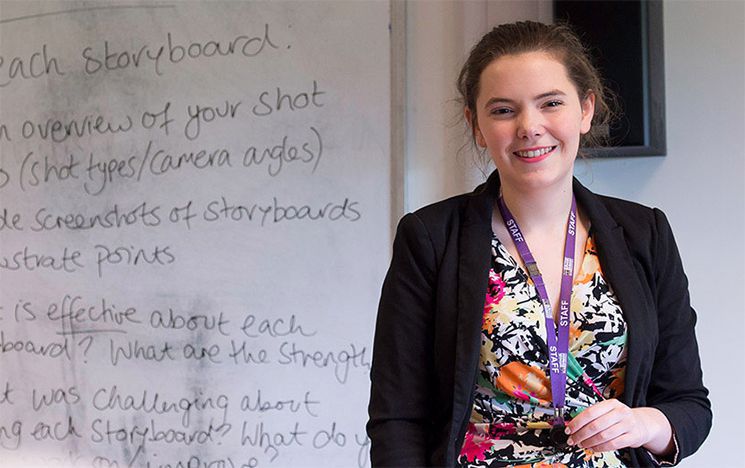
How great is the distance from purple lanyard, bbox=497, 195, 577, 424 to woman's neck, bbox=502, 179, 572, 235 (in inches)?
0.5

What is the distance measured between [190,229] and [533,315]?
103 centimetres

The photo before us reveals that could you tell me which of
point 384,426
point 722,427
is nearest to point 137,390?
point 384,426

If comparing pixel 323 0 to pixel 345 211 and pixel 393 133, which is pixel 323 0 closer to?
Answer: pixel 393 133

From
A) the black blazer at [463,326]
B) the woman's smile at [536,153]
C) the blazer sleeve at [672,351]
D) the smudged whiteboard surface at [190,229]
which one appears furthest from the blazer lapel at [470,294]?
the smudged whiteboard surface at [190,229]

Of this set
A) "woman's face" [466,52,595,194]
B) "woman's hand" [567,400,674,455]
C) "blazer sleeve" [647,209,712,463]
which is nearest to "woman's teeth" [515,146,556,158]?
"woman's face" [466,52,595,194]

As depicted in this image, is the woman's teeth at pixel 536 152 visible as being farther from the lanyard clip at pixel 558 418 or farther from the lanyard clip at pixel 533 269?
the lanyard clip at pixel 558 418

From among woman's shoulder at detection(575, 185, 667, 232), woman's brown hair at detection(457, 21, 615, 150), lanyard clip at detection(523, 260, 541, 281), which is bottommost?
lanyard clip at detection(523, 260, 541, 281)

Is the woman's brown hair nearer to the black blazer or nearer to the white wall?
the black blazer

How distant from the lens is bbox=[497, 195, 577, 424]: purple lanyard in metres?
1.08

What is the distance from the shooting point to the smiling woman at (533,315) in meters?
1.09

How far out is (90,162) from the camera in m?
1.95

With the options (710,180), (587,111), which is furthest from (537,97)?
(710,180)

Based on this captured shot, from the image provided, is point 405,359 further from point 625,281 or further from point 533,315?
point 625,281

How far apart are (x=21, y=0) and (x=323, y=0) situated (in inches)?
30.0
